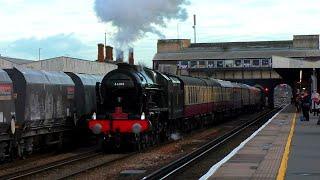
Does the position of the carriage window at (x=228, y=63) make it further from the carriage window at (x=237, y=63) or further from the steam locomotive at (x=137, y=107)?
the steam locomotive at (x=137, y=107)

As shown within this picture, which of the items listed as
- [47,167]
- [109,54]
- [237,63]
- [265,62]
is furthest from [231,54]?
[47,167]

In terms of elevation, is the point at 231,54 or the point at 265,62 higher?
the point at 231,54

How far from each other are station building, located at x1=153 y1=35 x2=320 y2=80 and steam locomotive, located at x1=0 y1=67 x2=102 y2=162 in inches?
1873

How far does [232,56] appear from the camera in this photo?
9275cm

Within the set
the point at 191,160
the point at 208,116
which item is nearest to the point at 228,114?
the point at 208,116

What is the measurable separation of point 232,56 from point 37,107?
76.9 meters

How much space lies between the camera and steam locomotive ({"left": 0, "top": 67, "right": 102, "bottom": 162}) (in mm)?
15916

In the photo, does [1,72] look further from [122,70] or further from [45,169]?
[122,70]

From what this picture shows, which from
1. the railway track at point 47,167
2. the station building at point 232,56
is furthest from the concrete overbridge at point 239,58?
the railway track at point 47,167

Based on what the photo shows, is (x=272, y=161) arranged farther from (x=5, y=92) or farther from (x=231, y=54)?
(x=231, y=54)

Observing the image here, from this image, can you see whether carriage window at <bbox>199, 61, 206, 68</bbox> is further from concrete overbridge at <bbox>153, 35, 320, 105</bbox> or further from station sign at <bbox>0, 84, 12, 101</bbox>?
station sign at <bbox>0, 84, 12, 101</bbox>

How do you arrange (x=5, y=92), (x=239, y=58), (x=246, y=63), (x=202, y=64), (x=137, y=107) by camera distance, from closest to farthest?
1. (x=5, y=92)
2. (x=137, y=107)
3. (x=246, y=63)
4. (x=239, y=58)
5. (x=202, y=64)

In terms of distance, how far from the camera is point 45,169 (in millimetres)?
14539

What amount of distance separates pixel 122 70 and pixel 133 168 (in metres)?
5.25
